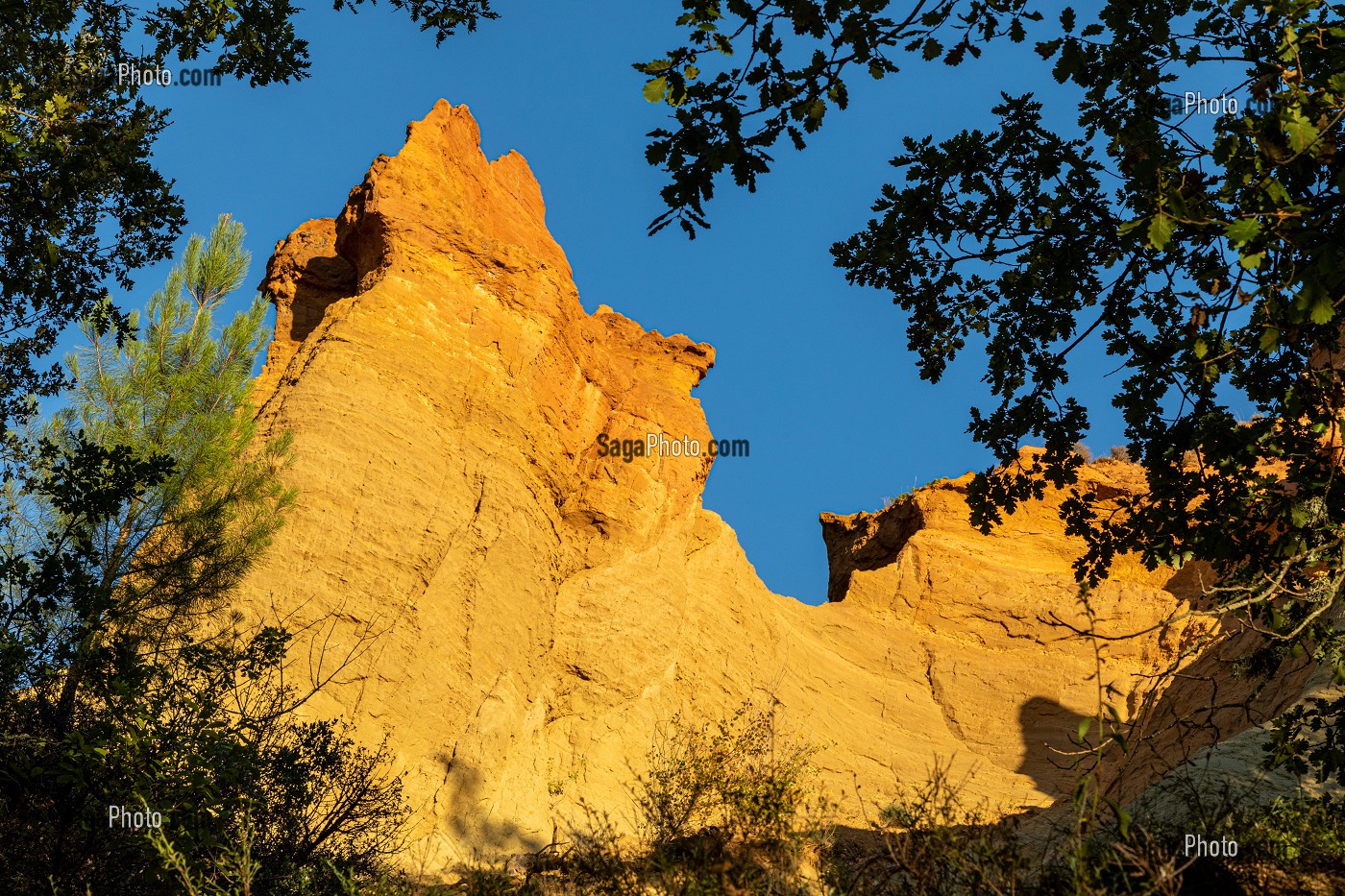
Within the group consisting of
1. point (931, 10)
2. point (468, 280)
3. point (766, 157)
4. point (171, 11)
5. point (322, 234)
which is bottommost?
point (766, 157)

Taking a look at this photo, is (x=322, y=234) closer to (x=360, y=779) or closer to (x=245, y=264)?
(x=245, y=264)

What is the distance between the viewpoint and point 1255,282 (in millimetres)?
7906

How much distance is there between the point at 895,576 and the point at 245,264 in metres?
26.6

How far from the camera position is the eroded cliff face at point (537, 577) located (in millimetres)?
20844

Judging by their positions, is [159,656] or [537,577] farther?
[537,577]

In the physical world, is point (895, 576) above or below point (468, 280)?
below

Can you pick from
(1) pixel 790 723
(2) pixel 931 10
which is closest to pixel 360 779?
(2) pixel 931 10

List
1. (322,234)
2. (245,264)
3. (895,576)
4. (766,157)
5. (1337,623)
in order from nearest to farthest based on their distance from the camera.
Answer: (766,157) < (245,264) < (1337,623) < (322,234) < (895,576)

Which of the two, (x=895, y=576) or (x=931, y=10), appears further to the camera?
(x=895, y=576)

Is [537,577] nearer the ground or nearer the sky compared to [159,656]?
nearer the sky

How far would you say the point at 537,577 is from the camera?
24.8m

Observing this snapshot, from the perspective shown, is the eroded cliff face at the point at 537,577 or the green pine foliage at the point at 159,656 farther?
the eroded cliff face at the point at 537,577

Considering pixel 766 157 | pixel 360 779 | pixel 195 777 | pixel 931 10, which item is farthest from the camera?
pixel 360 779

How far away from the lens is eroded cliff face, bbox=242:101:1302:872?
20.8 m
